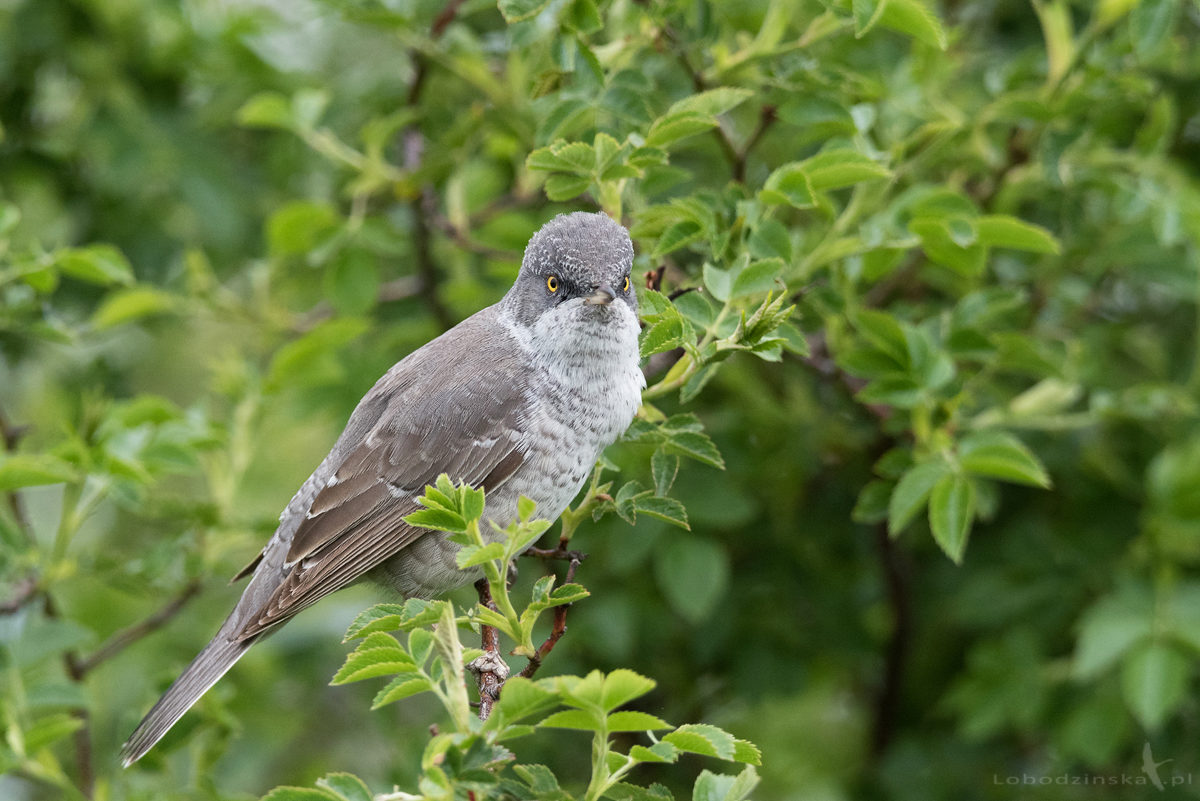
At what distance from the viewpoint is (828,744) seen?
14.0 ft

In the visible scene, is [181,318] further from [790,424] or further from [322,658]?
[790,424]

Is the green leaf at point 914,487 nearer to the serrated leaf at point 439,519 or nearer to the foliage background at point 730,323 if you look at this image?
the foliage background at point 730,323

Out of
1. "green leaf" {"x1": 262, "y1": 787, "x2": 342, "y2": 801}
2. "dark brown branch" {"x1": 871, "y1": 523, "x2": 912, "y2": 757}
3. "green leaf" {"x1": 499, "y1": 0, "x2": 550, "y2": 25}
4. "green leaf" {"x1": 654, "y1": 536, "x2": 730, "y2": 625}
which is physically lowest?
"dark brown branch" {"x1": 871, "y1": 523, "x2": 912, "y2": 757}

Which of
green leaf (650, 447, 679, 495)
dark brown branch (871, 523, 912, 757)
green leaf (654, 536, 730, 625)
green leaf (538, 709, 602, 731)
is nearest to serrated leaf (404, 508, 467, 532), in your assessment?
green leaf (538, 709, 602, 731)

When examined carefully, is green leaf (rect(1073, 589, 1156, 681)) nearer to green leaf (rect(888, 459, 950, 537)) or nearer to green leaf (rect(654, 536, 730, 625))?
green leaf (rect(888, 459, 950, 537))

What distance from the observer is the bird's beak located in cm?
270

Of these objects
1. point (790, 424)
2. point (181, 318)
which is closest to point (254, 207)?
point (181, 318)

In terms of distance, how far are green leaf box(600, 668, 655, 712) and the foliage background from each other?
2.73 ft

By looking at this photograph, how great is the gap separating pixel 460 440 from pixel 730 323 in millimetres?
998

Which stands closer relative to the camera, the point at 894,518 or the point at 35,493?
the point at 894,518

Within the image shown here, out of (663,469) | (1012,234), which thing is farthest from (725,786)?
(1012,234)

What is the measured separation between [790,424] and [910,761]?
1.23m

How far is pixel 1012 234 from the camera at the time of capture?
9.09 ft

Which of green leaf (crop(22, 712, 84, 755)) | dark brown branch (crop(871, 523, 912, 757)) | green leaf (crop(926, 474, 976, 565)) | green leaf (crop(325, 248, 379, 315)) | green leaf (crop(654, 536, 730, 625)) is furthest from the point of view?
dark brown branch (crop(871, 523, 912, 757))
